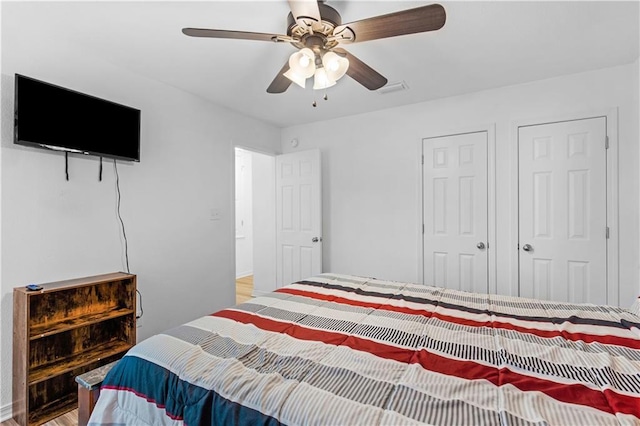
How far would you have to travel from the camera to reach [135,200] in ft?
8.70

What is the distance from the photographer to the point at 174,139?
9.75ft

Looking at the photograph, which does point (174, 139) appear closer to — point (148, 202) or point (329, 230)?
point (148, 202)

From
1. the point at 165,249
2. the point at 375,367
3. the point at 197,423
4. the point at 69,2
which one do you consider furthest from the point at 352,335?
the point at 69,2

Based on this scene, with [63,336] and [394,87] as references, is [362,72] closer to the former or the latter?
[394,87]

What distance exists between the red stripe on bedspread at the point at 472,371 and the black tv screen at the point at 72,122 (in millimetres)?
1796

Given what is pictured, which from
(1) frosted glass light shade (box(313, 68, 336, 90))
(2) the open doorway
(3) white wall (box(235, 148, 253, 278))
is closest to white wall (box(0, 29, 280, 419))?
(2) the open doorway

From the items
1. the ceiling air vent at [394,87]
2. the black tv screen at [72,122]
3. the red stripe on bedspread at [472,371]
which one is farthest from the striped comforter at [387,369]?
the ceiling air vent at [394,87]

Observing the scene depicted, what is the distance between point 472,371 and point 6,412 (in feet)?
9.07

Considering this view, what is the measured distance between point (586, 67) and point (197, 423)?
11.9ft

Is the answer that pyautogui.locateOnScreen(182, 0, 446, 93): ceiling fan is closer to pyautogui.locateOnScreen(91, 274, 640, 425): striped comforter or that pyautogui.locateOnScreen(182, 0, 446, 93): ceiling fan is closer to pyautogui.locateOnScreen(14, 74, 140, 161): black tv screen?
pyautogui.locateOnScreen(14, 74, 140, 161): black tv screen

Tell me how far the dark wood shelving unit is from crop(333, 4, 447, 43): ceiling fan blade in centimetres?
233

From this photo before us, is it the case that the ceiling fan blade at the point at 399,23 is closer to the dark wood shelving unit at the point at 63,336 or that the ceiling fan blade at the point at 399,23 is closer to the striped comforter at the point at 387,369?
the striped comforter at the point at 387,369

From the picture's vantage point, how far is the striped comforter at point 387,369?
911 millimetres

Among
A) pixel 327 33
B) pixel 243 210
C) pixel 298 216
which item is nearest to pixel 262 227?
pixel 298 216
